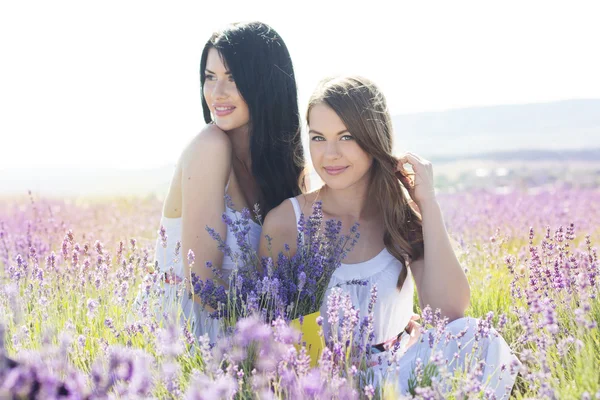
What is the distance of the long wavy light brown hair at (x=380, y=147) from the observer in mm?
3086

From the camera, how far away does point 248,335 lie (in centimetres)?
192

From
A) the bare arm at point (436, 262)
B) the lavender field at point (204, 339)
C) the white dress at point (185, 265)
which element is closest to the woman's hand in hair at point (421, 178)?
the bare arm at point (436, 262)

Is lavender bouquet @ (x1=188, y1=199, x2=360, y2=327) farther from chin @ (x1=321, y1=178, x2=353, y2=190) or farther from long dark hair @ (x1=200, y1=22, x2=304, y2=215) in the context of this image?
long dark hair @ (x1=200, y1=22, x2=304, y2=215)

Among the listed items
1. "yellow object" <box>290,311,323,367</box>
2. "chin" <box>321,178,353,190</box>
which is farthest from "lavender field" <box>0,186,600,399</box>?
"chin" <box>321,178,353,190</box>

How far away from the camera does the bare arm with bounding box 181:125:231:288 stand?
10.1 feet

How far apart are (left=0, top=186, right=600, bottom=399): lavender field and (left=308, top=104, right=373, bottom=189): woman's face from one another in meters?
0.86

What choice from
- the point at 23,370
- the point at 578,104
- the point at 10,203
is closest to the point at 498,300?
the point at 23,370

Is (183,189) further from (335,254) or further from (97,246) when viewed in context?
(335,254)

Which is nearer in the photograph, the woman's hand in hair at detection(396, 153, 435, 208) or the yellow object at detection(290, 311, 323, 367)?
the yellow object at detection(290, 311, 323, 367)

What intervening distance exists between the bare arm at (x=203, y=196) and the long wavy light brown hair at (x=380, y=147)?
539mm

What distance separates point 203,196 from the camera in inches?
122

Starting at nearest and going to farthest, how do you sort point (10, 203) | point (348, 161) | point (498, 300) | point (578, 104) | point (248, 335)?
point (248, 335) → point (348, 161) → point (498, 300) → point (10, 203) → point (578, 104)

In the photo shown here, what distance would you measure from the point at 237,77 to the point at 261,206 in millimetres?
701

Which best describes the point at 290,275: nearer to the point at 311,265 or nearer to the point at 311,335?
A: the point at 311,265
